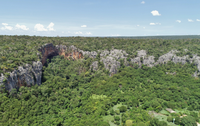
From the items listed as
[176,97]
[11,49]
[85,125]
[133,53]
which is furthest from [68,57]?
[176,97]

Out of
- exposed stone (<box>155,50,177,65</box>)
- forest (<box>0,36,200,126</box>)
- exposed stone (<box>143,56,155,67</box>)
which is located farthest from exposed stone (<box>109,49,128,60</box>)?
exposed stone (<box>155,50,177,65</box>)

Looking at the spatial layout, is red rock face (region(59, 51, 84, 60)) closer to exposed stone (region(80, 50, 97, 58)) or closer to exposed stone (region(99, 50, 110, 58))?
exposed stone (region(80, 50, 97, 58))

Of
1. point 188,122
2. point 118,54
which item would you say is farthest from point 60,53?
point 188,122

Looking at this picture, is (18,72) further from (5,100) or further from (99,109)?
(99,109)

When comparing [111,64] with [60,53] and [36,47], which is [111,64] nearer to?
[60,53]

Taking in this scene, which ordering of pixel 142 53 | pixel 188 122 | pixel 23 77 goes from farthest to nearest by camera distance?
1. pixel 142 53
2. pixel 23 77
3. pixel 188 122


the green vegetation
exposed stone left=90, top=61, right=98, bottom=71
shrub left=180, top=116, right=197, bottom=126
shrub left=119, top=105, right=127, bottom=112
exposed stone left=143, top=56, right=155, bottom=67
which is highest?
the green vegetation
